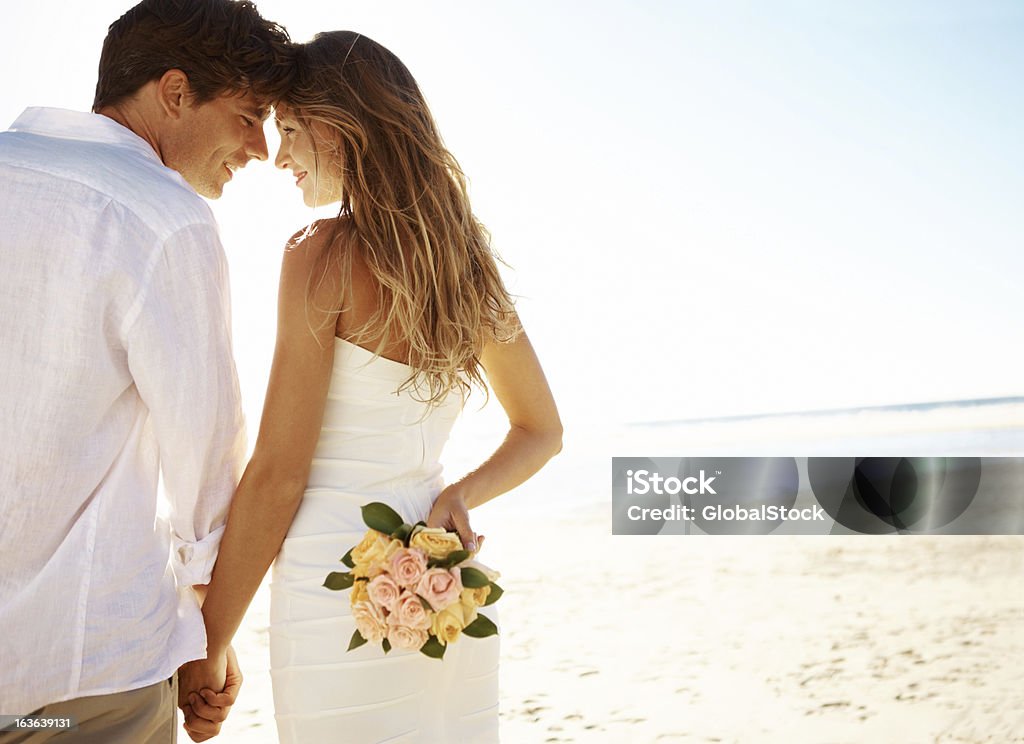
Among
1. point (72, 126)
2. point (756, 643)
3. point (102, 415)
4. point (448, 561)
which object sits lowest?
point (756, 643)

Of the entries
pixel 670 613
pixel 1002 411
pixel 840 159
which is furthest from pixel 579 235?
pixel 670 613

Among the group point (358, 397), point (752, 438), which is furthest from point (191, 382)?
point (752, 438)

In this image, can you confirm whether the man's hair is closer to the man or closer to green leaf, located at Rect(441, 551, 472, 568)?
the man

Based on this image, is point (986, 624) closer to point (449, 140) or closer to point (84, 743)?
point (449, 140)

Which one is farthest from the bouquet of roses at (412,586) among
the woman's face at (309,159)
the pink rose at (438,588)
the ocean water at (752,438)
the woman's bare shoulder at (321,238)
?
the ocean water at (752,438)

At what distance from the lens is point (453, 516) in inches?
81.6

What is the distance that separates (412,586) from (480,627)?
19cm

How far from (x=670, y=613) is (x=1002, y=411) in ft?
70.9

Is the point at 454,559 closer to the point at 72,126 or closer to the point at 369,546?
the point at 369,546

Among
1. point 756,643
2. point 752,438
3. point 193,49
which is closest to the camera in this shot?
point 193,49

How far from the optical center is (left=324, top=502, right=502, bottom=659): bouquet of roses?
177 cm

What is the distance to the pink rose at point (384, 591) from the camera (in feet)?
5.79

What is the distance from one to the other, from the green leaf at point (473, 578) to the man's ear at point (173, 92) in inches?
44.1

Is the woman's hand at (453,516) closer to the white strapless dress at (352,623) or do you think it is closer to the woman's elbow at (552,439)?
the white strapless dress at (352,623)
